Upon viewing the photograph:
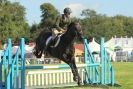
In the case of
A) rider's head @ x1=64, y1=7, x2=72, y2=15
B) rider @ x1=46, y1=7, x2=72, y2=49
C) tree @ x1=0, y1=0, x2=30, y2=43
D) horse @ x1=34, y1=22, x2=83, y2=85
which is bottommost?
horse @ x1=34, y1=22, x2=83, y2=85

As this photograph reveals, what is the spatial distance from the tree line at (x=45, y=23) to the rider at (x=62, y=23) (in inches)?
1131

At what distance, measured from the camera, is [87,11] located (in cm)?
13988

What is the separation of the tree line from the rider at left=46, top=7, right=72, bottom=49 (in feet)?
94.2

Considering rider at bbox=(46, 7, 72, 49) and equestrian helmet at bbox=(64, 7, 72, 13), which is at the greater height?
equestrian helmet at bbox=(64, 7, 72, 13)

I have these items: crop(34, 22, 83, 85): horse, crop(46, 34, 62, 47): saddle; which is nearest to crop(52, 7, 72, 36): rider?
crop(46, 34, 62, 47): saddle

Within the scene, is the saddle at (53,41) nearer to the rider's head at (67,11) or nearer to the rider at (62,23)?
the rider at (62,23)

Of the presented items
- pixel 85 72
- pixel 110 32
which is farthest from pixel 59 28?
pixel 110 32

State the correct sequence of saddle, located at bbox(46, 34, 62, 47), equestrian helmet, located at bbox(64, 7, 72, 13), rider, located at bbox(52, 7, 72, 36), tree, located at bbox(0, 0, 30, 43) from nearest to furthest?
equestrian helmet, located at bbox(64, 7, 72, 13)
rider, located at bbox(52, 7, 72, 36)
saddle, located at bbox(46, 34, 62, 47)
tree, located at bbox(0, 0, 30, 43)

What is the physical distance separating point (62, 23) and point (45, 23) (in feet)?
272

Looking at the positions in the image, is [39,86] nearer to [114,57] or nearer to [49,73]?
[49,73]

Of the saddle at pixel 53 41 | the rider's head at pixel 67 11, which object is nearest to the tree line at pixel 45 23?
the saddle at pixel 53 41

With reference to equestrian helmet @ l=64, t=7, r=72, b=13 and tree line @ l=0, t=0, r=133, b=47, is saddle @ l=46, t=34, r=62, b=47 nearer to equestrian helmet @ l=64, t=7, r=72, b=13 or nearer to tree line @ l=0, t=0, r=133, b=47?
equestrian helmet @ l=64, t=7, r=72, b=13

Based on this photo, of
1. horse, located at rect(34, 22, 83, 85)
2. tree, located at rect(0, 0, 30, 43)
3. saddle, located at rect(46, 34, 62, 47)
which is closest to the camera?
horse, located at rect(34, 22, 83, 85)

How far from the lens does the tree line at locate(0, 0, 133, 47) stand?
8575 cm
